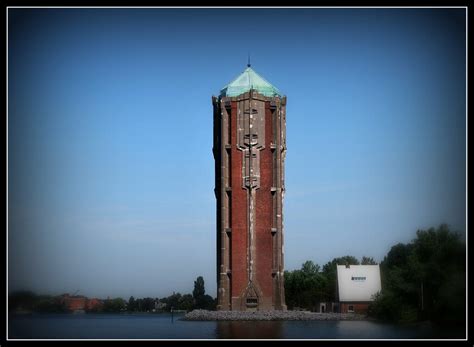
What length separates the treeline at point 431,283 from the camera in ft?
139

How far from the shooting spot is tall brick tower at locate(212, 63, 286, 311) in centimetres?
6850

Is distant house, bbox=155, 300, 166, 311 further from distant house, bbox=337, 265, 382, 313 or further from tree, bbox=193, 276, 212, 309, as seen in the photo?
distant house, bbox=337, 265, 382, 313

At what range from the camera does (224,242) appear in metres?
69.3

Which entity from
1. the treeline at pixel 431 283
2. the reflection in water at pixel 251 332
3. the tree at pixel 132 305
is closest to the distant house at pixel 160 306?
the tree at pixel 132 305

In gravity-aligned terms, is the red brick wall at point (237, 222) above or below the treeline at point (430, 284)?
above

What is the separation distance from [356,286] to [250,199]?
16088 mm

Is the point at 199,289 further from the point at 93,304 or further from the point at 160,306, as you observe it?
the point at 160,306

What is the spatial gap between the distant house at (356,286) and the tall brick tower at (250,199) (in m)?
10.6

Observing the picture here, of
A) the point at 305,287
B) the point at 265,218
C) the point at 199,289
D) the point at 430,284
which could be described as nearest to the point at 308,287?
the point at 305,287

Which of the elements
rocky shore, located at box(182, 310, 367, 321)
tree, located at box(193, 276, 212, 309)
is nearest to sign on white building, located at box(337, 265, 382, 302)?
rocky shore, located at box(182, 310, 367, 321)

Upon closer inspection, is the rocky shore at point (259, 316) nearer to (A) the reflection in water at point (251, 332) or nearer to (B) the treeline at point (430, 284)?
(B) the treeline at point (430, 284)

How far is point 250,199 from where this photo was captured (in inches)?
2746
